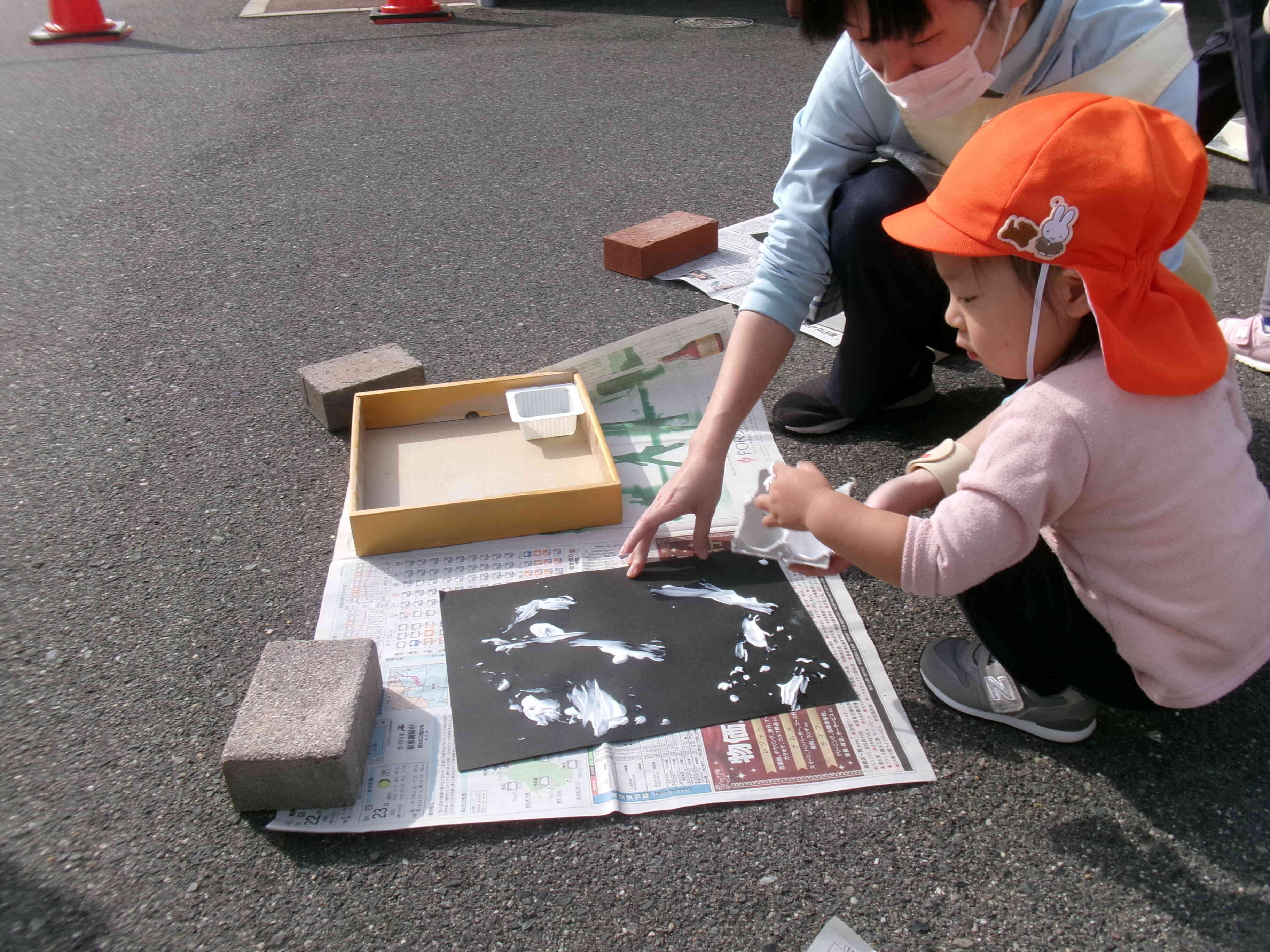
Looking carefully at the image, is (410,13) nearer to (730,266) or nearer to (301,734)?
(730,266)

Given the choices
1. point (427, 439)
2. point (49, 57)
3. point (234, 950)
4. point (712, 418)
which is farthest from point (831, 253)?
point (49, 57)

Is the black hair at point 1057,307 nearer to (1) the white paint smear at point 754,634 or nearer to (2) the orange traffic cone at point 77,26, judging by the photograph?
(1) the white paint smear at point 754,634

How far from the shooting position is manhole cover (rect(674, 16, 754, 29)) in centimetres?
502

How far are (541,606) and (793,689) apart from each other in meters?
0.35

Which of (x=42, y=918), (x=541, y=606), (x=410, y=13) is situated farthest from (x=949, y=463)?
(x=410, y=13)

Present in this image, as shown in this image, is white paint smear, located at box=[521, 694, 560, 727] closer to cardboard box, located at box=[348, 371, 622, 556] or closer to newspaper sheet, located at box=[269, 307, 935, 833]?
newspaper sheet, located at box=[269, 307, 935, 833]

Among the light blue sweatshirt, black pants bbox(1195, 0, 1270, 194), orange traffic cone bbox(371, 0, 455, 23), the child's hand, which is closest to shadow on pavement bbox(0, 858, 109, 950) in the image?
the child's hand

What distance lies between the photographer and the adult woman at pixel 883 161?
1.08m

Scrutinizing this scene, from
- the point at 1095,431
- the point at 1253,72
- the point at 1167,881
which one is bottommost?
the point at 1167,881

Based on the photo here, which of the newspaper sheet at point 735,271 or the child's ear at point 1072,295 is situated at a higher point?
the child's ear at point 1072,295

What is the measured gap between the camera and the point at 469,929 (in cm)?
92

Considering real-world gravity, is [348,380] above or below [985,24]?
below

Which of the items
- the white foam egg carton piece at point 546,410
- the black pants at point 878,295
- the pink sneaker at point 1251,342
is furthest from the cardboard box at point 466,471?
the pink sneaker at point 1251,342

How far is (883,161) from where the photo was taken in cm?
150
